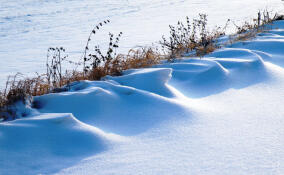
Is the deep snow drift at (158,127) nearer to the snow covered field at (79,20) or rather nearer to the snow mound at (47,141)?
the snow mound at (47,141)

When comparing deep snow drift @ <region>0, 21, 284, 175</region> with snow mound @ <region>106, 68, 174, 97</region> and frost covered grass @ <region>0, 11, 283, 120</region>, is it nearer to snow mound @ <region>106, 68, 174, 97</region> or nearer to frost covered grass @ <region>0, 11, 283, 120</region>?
snow mound @ <region>106, 68, 174, 97</region>

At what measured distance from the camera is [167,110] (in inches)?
111

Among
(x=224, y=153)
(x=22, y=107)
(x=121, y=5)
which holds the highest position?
(x=121, y=5)

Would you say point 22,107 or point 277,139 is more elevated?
point 22,107

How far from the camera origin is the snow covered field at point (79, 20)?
27.0 ft

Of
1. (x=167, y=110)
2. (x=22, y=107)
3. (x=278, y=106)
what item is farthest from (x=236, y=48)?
(x=22, y=107)

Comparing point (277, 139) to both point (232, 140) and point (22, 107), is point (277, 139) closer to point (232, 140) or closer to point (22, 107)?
point (232, 140)

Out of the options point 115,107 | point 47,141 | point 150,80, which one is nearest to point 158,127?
point 115,107

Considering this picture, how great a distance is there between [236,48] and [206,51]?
36 cm

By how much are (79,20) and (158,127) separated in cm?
1022

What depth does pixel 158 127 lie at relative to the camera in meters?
2.56

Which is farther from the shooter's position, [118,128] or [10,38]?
[10,38]

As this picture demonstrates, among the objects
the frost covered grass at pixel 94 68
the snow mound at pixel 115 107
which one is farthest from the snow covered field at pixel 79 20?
the snow mound at pixel 115 107

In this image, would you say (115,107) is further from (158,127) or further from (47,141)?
(47,141)
